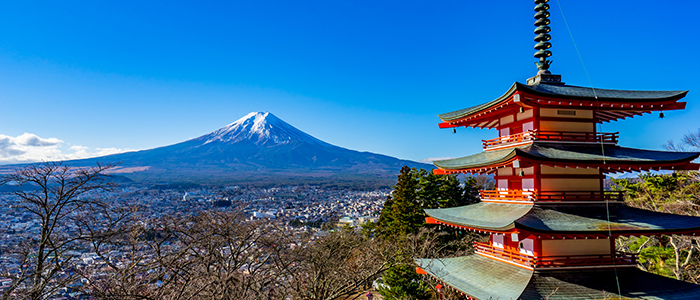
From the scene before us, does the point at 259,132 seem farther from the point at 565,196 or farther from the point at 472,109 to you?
the point at 565,196

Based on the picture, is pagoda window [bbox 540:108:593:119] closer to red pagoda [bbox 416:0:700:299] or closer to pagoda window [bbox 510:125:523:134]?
red pagoda [bbox 416:0:700:299]

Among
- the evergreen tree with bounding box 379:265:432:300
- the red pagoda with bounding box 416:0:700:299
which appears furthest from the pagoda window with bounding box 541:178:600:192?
the evergreen tree with bounding box 379:265:432:300

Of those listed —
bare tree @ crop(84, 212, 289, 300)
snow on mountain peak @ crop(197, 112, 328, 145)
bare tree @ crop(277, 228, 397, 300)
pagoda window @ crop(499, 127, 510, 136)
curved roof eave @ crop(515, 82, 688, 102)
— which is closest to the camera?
bare tree @ crop(84, 212, 289, 300)

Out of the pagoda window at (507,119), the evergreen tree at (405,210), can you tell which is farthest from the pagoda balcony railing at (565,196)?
the evergreen tree at (405,210)

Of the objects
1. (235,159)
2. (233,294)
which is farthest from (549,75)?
(235,159)

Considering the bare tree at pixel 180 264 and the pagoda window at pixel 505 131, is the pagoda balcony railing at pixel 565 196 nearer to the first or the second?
the pagoda window at pixel 505 131

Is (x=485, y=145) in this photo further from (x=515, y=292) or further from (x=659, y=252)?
(x=659, y=252)

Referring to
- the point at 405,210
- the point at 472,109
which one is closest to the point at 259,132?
the point at 405,210
